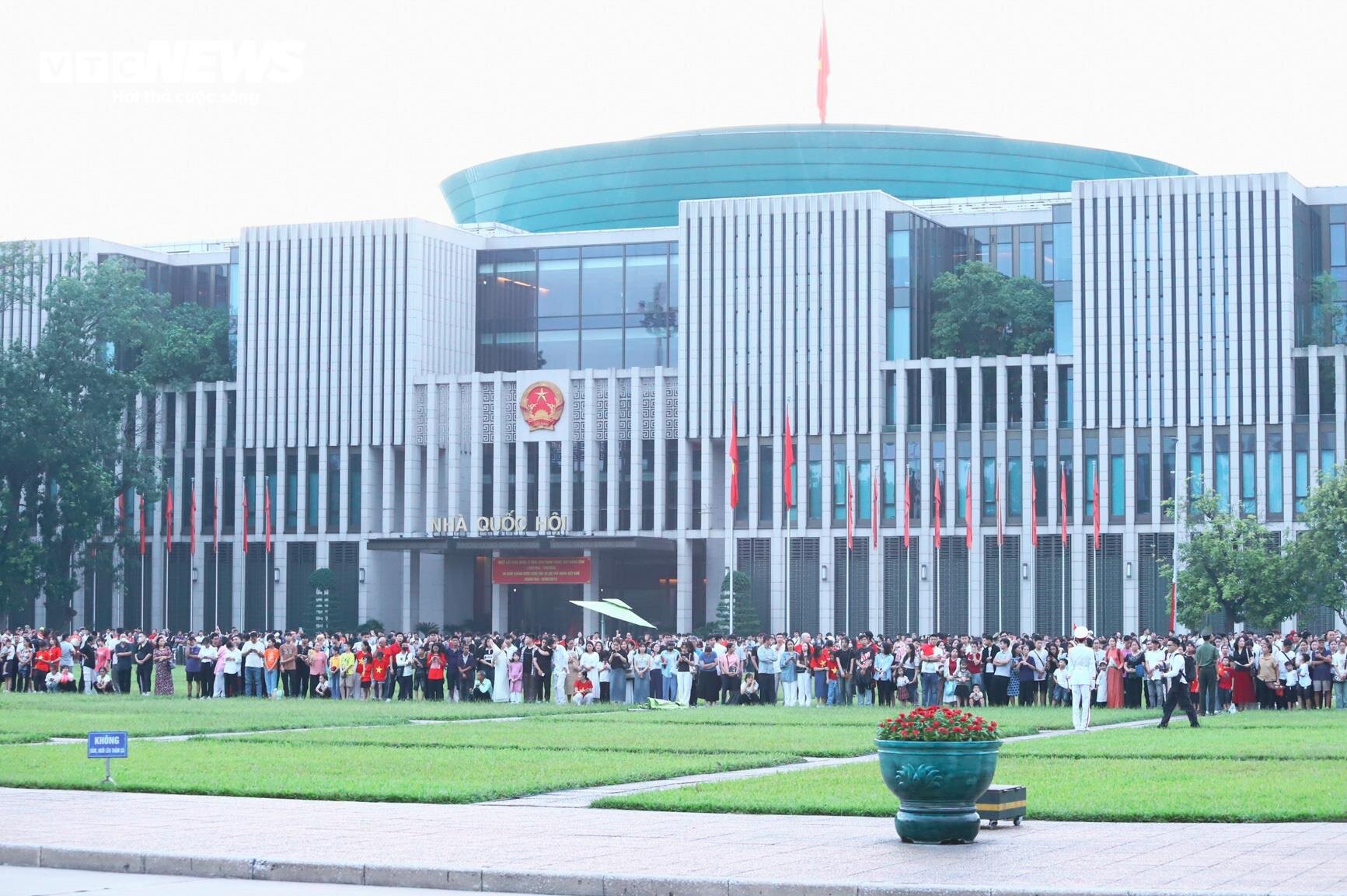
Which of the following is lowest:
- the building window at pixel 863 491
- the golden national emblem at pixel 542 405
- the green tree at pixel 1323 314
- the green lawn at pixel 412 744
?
the green lawn at pixel 412 744

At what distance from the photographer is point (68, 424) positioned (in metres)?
80.3

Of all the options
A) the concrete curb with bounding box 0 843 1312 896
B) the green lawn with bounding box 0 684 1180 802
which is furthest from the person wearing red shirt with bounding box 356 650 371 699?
the concrete curb with bounding box 0 843 1312 896

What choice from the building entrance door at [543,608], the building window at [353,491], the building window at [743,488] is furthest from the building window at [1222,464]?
the building window at [353,491]

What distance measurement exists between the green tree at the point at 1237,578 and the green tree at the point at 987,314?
61.2ft

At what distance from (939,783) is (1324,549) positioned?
4712cm

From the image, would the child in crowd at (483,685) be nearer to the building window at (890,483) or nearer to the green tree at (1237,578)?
the green tree at (1237,578)

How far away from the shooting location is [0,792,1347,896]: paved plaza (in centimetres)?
1423

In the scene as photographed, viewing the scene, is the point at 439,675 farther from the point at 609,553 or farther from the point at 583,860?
the point at 609,553

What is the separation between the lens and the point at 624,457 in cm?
8538


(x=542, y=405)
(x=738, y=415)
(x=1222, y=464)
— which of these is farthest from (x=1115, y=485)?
(x=542, y=405)

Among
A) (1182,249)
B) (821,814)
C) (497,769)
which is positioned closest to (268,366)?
(1182,249)

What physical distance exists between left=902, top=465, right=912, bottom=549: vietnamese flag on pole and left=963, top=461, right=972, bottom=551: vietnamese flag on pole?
2061mm

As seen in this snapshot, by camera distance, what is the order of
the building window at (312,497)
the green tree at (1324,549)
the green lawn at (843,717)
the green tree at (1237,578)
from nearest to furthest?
the green lawn at (843,717), the green tree at (1324,549), the green tree at (1237,578), the building window at (312,497)

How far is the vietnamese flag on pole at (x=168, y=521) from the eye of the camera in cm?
8481
